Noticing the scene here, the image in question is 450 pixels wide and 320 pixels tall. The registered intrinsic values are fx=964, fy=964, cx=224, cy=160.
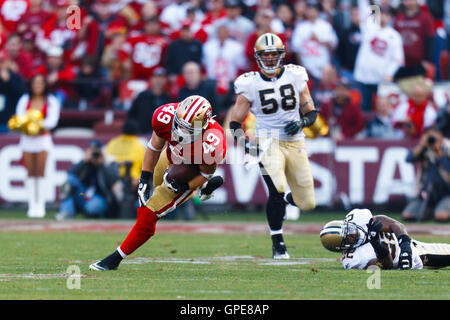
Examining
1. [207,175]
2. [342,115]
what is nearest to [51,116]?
[342,115]

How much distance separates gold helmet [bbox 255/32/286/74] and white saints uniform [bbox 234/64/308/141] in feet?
0.41

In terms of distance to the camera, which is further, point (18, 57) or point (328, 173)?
point (18, 57)

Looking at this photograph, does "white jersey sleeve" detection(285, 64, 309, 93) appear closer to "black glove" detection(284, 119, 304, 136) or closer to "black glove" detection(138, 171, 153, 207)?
"black glove" detection(284, 119, 304, 136)

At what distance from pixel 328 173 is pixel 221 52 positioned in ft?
9.31

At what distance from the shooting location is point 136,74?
1656cm

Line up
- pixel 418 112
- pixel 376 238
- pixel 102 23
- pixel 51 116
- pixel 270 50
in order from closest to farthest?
pixel 376 238
pixel 270 50
pixel 51 116
pixel 418 112
pixel 102 23

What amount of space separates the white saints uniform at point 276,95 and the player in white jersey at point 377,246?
1957 mm

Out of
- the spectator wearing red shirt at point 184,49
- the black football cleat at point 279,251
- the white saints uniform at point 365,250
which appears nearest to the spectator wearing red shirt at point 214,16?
the spectator wearing red shirt at point 184,49

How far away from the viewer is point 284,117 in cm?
997

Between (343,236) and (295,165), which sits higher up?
(295,165)

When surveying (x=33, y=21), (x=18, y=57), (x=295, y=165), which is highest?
(x=33, y=21)

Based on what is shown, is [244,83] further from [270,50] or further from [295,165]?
[295,165]

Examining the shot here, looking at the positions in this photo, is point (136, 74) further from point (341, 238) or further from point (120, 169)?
point (341, 238)
